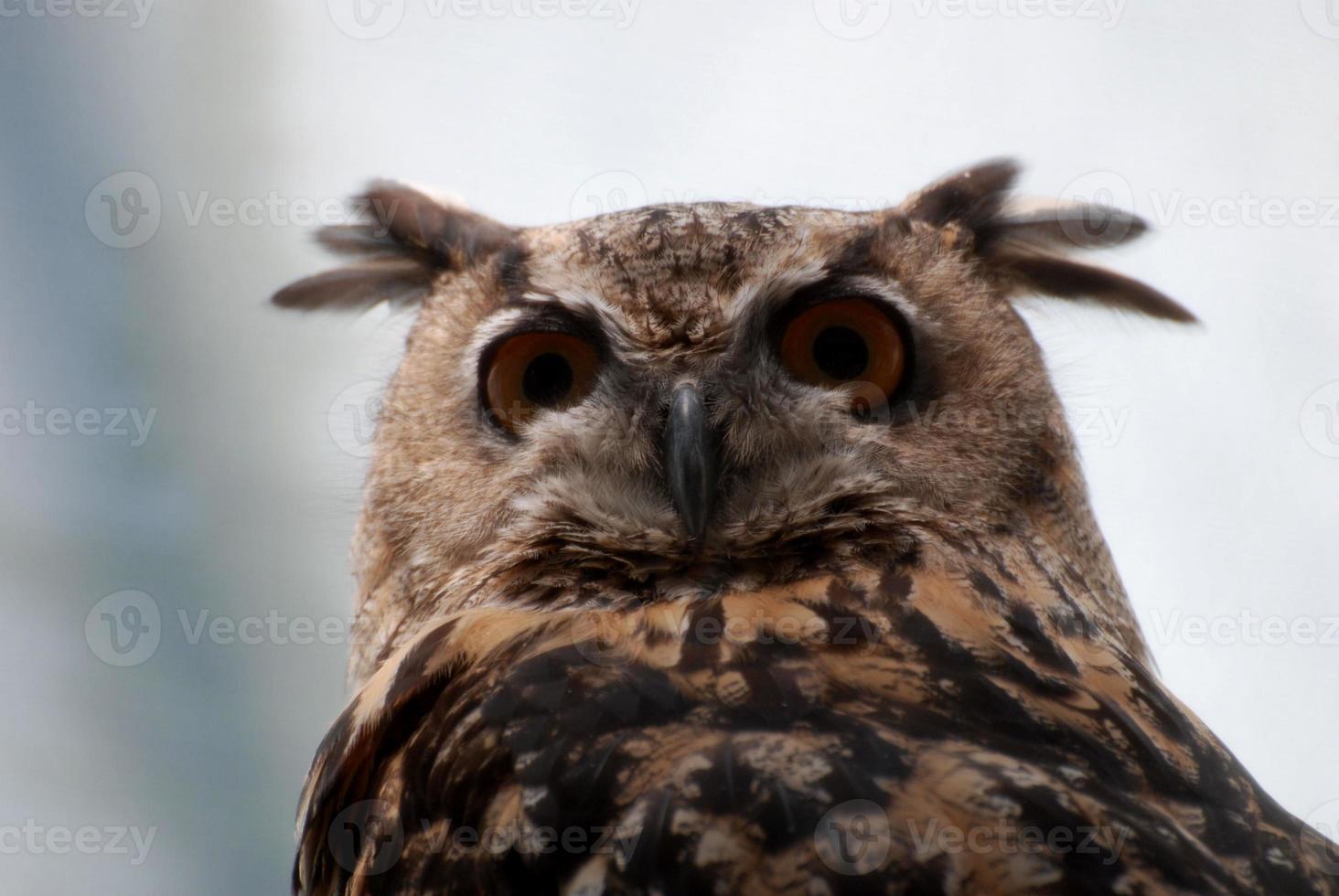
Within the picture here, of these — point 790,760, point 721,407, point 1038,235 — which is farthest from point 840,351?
point 790,760

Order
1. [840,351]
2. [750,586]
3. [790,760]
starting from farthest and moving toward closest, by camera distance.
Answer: [840,351], [750,586], [790,760]

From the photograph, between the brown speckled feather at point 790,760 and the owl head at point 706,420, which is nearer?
the brown speckled feather at point 790,760

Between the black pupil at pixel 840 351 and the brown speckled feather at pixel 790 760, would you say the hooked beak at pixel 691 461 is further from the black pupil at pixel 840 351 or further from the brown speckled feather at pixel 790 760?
the black pupil at pixel 840 351

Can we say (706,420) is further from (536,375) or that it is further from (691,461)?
(536,375)

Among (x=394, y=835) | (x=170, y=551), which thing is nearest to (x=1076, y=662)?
(x=394, y=835)

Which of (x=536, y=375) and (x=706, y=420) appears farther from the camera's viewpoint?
(x=536, y=375)

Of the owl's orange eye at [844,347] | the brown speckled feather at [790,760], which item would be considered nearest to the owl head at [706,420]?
the owl's orange eye at [844,347]

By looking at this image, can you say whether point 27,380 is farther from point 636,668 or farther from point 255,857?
point 636,668
